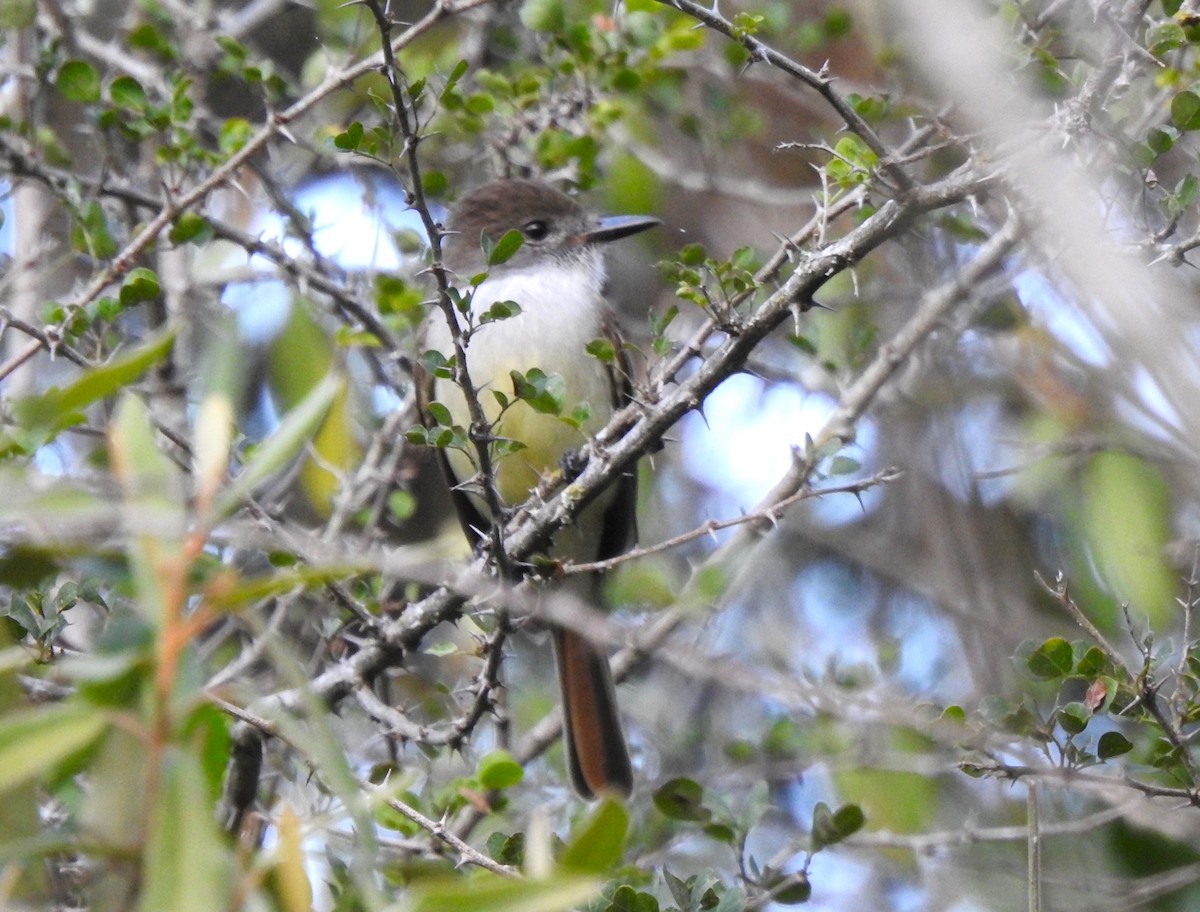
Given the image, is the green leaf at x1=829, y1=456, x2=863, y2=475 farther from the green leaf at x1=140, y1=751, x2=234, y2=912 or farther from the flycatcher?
the green leaf at x1=140, y1=751, x2=234, y2=912

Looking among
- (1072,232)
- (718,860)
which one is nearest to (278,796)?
(718,860)

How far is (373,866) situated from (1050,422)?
13.0 feet

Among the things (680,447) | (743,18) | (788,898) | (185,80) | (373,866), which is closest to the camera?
(373,866)

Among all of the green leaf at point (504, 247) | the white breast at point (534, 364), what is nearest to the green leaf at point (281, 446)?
the green leaf at point (504, 247)

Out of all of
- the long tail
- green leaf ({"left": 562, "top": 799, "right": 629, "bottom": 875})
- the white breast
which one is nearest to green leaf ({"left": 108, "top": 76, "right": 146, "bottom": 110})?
the white breast

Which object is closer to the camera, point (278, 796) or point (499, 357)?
point (278, 796)

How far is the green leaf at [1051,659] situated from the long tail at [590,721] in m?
1.64

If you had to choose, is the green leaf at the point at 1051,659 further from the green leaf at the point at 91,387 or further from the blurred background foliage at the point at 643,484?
the green leaf at the point at 91,387

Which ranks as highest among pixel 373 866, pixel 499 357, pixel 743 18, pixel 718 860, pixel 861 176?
pixel 499 357

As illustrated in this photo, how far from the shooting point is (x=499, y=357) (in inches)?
168

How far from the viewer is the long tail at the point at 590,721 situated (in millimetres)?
3992

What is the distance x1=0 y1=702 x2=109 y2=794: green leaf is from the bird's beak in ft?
11.2

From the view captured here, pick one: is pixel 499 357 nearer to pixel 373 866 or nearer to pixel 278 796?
pixel 278 796

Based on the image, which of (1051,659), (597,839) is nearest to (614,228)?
(1051,659)
